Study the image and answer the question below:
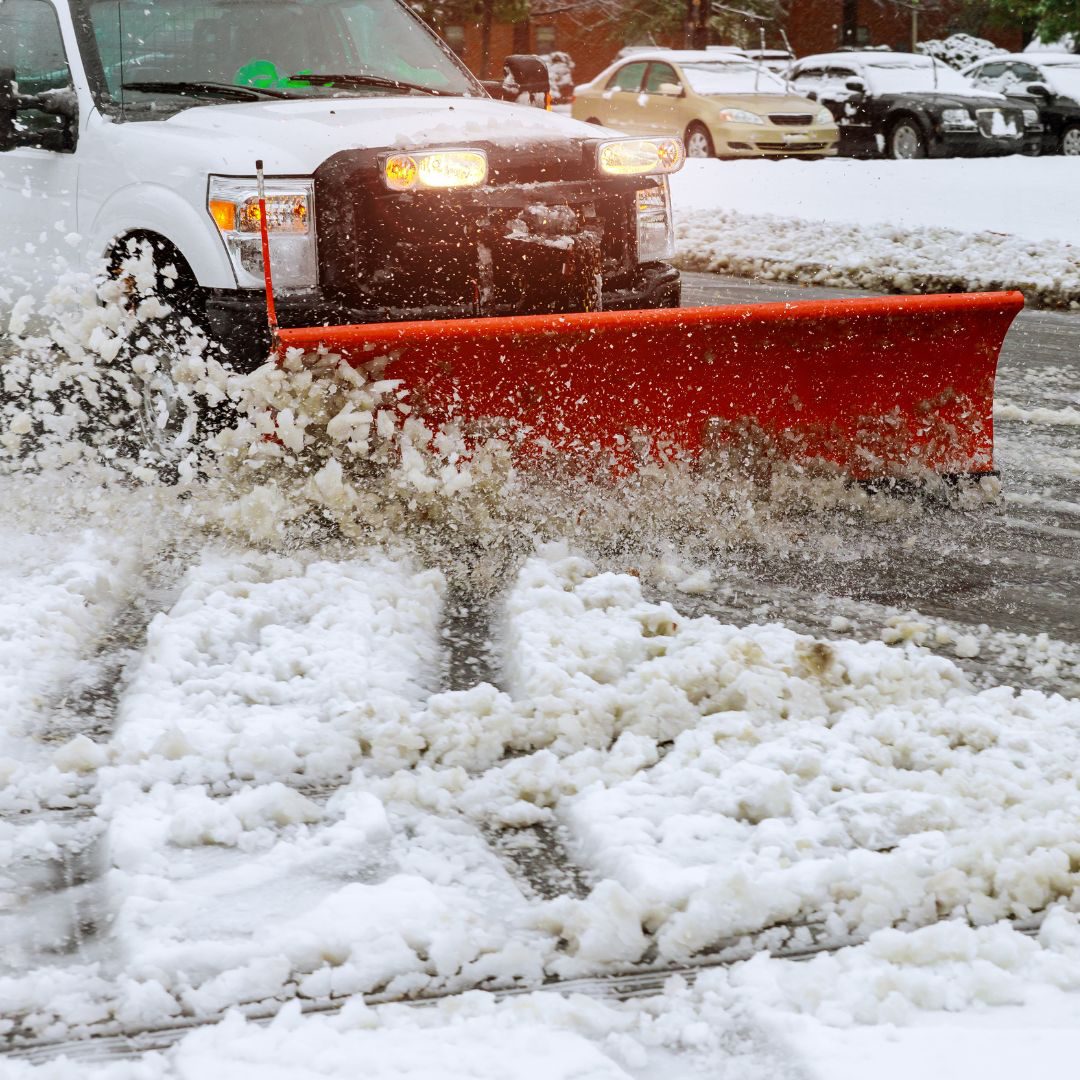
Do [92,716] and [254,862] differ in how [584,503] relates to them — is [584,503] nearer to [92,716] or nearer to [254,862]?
[92,716]

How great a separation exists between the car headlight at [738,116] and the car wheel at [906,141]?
6.00 feet

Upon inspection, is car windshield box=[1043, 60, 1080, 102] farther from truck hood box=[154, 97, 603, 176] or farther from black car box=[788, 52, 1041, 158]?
truck hood box=[154, 97, 603, 176]

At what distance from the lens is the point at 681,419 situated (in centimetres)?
472

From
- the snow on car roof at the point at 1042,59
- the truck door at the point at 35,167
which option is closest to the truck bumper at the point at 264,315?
the truck door at the point at 35,167

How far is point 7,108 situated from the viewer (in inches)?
211

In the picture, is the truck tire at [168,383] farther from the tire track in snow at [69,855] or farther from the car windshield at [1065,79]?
the car windshield at [1065,79]

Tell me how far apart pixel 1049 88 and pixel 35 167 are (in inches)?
664

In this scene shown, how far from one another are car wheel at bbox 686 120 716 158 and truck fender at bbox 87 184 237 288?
47.5ft

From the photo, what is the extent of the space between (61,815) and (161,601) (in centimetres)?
128

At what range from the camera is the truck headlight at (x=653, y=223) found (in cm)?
536

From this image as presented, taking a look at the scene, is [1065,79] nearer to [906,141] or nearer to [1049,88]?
[1049,88]

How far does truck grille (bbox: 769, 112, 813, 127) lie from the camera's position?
61.7ft

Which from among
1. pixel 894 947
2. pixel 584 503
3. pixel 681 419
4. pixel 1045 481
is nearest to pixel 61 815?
pixel 894 947

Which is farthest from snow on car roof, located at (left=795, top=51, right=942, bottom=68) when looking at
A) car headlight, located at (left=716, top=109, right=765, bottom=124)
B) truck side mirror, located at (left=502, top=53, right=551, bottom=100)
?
truck side mirror, located at (left=502, top=53, right=551, bottom=100)
